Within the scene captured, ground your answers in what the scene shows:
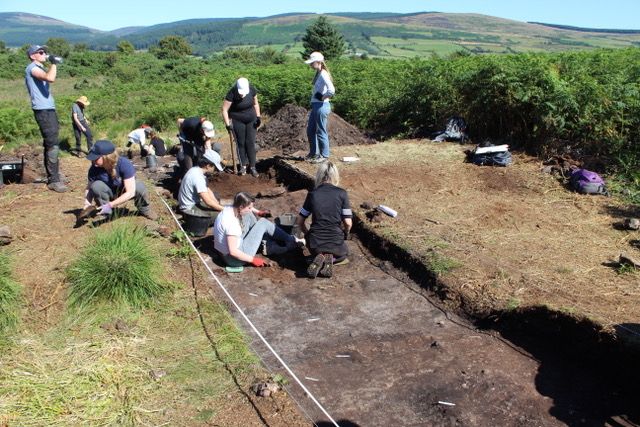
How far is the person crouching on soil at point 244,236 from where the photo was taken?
5.79 meters

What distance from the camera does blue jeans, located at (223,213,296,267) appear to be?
6.04 meters

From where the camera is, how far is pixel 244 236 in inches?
242

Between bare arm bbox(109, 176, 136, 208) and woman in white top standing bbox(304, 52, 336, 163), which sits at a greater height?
woman in white top standing bbox(304, 52, 336, 163)

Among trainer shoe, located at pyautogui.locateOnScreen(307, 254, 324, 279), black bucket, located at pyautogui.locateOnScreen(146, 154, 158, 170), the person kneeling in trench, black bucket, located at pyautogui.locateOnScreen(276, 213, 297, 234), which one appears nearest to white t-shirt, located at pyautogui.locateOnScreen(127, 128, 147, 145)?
black bucket, located at pyautogui.locateOnScreen(146, 154, 158, 170)

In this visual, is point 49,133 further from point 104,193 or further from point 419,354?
point 419,354

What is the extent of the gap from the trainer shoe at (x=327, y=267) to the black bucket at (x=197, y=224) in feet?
5.82

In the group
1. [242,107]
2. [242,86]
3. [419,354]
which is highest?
[242,86]

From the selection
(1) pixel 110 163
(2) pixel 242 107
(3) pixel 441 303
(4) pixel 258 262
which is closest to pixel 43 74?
(1) pixel 110 163

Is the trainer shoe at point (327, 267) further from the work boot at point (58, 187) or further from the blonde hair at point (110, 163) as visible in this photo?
the work boot at point (58, 187)

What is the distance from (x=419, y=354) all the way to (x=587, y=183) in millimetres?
4980

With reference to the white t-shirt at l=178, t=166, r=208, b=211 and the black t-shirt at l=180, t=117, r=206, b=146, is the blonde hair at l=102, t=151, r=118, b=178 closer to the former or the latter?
the white t-shirt at l=178, t=166, r=208, b=211

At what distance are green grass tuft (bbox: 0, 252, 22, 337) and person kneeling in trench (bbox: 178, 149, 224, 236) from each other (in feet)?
6.89

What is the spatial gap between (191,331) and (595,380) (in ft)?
10.7

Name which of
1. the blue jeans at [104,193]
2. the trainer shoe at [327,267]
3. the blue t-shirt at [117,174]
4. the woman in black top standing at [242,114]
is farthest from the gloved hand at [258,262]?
the woman in black top standing at [242,114]
